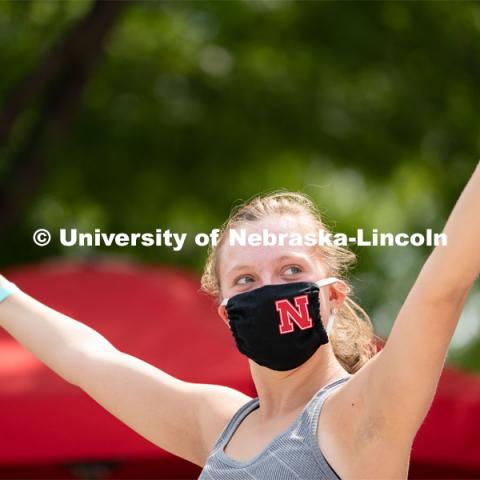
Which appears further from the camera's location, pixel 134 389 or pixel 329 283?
pixel 134 389

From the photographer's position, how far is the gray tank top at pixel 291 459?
184 cm

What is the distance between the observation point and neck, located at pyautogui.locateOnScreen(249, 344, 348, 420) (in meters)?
2.08

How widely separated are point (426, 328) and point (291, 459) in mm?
370

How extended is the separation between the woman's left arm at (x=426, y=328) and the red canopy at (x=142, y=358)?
2051mm

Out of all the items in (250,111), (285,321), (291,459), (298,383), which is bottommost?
(291,459)

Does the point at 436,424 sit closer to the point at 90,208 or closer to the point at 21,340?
the point at 21,340

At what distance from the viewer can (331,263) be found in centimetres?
223

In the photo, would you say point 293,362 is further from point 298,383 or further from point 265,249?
point 265,249

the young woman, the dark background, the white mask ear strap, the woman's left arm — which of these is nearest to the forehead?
the young woman

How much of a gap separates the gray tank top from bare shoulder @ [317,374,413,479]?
2 centimetres

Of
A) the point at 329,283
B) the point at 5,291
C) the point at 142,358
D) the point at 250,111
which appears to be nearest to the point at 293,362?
the point at 329,283

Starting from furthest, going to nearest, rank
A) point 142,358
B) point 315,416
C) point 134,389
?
point 142,358 < point 134,389 < point 315,416

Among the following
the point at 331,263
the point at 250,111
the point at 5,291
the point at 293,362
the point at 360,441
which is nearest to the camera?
the point at 360,441

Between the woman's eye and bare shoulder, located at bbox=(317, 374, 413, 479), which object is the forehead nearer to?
the woman's eye
